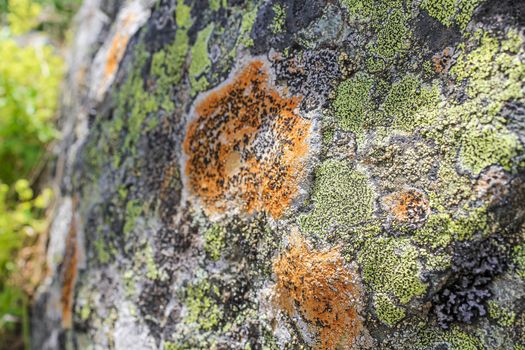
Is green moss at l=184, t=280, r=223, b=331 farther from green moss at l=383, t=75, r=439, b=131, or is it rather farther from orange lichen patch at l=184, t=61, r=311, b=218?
green moss at l=383, t=75, r=439, b=131

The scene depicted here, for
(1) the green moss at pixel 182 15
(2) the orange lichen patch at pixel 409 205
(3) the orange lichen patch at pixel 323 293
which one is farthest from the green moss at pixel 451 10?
(1) the green moss at pixel 182 15

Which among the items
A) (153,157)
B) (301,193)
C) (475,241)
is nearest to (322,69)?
(301,193)

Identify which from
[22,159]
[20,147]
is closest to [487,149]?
[20,147]

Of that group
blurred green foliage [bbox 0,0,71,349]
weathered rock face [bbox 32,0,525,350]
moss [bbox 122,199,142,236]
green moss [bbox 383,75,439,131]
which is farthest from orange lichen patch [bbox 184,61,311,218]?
blurred green foliage [bbox 0,0,71,349]

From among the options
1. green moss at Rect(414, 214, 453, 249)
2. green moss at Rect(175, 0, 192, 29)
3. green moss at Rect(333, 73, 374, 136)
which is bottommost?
green moss at Rect(414, 214, 453, 249)

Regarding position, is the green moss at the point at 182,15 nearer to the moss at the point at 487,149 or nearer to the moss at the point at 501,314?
the moss at the point at 487,149

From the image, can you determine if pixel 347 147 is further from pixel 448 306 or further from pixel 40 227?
pixel 40 227
